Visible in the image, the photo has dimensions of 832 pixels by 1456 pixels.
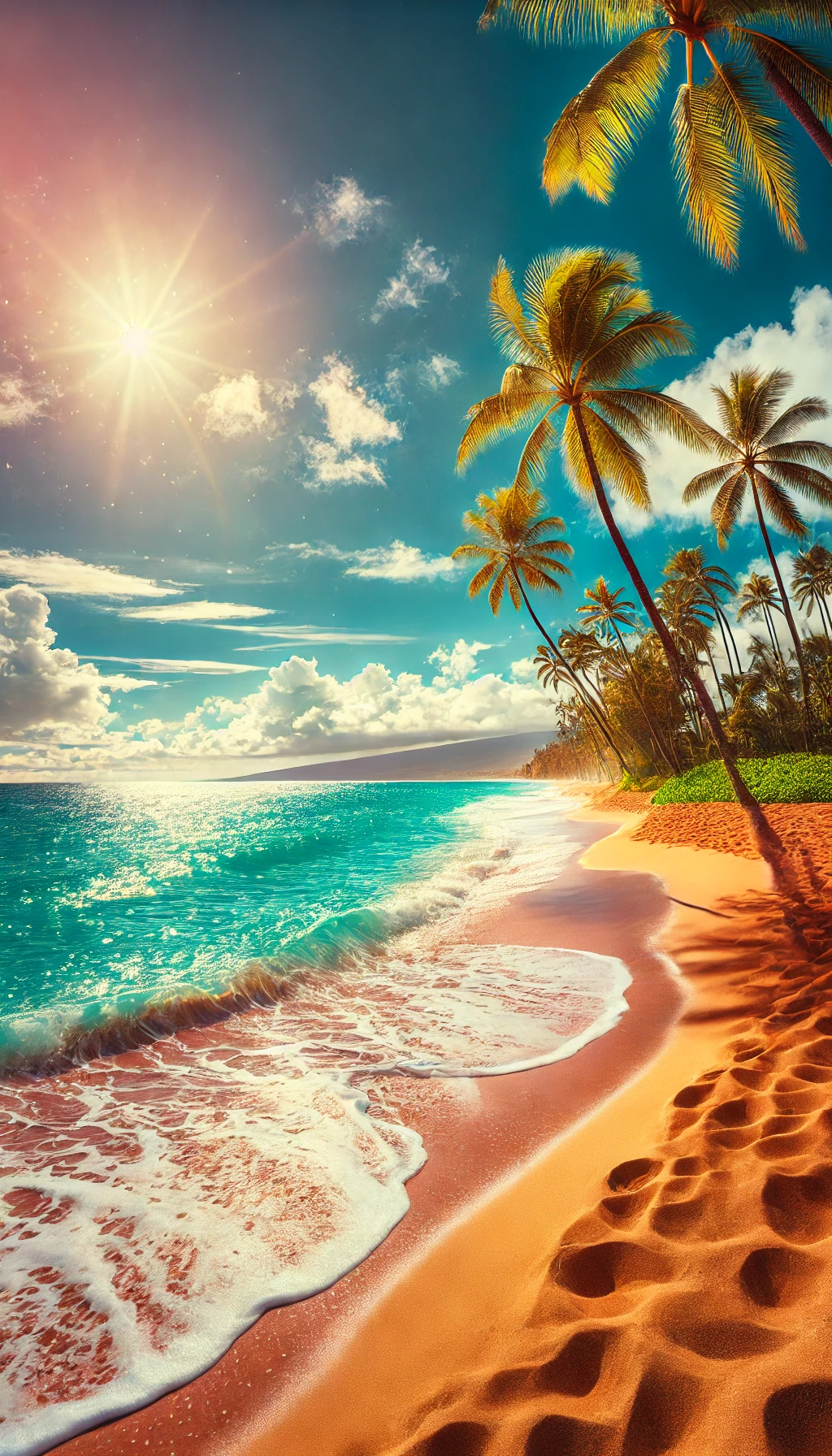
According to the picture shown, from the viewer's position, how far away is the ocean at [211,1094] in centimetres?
237

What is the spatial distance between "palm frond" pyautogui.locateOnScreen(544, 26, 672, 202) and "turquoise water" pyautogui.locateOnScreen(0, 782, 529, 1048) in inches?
526

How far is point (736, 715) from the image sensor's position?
31938 mm

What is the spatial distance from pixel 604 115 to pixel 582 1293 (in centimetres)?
1401

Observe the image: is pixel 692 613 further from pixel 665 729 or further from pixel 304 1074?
pixel 304 1074

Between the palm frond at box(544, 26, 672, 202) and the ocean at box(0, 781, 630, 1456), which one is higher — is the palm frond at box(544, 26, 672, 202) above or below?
above

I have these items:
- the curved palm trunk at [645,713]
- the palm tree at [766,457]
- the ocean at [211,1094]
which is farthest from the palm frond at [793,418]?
the ocean at [211,1094]

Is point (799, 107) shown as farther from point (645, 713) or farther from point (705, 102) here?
point (645, 713)

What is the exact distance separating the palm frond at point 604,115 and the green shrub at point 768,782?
12.8 m

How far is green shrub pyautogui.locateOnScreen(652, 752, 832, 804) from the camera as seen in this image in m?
13.0

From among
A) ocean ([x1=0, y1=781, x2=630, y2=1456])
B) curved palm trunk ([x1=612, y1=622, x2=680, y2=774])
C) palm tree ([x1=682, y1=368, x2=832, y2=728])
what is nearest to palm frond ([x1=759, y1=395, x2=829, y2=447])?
palm tree ([x1=682, y1=368, x2=832, y2=728])

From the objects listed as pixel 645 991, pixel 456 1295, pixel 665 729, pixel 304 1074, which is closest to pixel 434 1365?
pixel 456 1295

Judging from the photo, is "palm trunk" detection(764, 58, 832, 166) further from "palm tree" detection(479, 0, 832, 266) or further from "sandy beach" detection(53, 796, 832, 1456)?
"sandy beach" detection(53, 796, 832, 1456)

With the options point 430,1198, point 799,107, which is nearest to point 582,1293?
point 430,1198

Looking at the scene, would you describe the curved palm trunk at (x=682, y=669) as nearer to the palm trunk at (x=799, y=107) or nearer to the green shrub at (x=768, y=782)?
the green shrub at (x=768, y=782)
